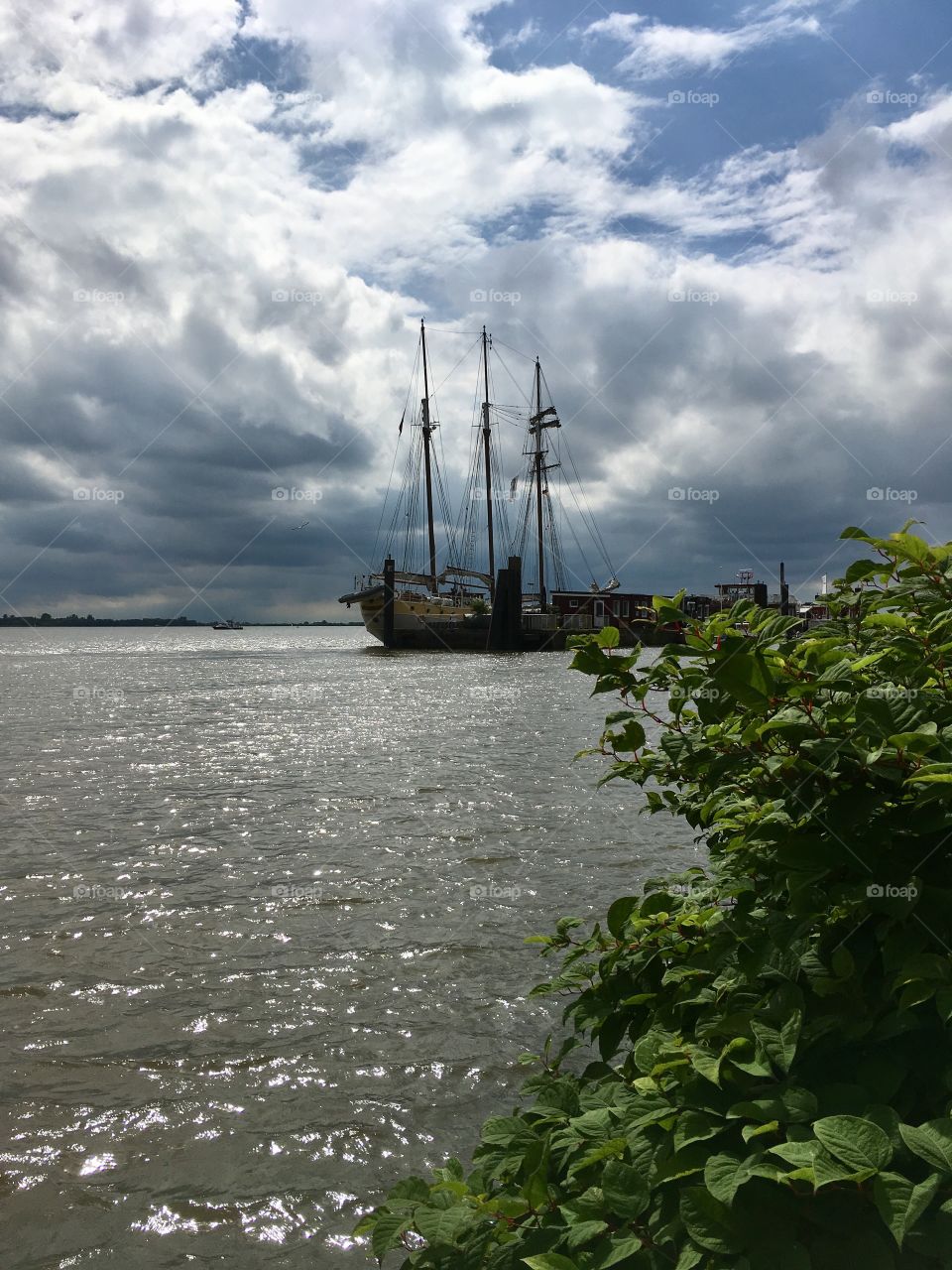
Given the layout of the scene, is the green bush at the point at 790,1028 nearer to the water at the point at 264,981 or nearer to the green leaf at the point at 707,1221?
the green leaf at the point at 707,1221

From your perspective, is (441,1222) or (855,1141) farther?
(441,1222)

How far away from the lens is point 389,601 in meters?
86.4

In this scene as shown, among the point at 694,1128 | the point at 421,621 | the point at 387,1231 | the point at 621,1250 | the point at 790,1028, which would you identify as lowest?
the point at 387,1231

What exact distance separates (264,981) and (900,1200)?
6000 mm

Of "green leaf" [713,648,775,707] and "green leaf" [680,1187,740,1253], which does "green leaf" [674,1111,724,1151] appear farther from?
"green leaf" [713,648,775,707]

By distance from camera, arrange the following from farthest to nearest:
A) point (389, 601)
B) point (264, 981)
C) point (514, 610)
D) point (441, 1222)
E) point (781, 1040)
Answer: point (389, 601), point (514, 610), point (264, 981), point (441, 1222), point (781, 1040)

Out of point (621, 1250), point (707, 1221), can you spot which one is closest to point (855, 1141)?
point (707, 1221)

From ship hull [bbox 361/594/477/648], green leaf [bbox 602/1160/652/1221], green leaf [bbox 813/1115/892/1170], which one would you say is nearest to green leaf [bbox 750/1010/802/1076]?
green leaf [bbox 813/1115/892/1170]

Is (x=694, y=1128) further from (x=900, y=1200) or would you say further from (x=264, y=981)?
(x=264, y=981)

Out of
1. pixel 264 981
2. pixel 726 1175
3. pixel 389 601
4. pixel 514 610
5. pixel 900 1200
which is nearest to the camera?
pixel 900 1200

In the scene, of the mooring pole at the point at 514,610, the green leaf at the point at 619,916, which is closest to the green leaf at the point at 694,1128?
the green leaf at the point at 619,916

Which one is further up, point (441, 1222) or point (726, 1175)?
point (726, 1175)

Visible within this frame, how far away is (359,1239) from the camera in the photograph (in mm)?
3807

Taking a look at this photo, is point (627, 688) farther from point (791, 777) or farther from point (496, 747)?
point (496, 747)
